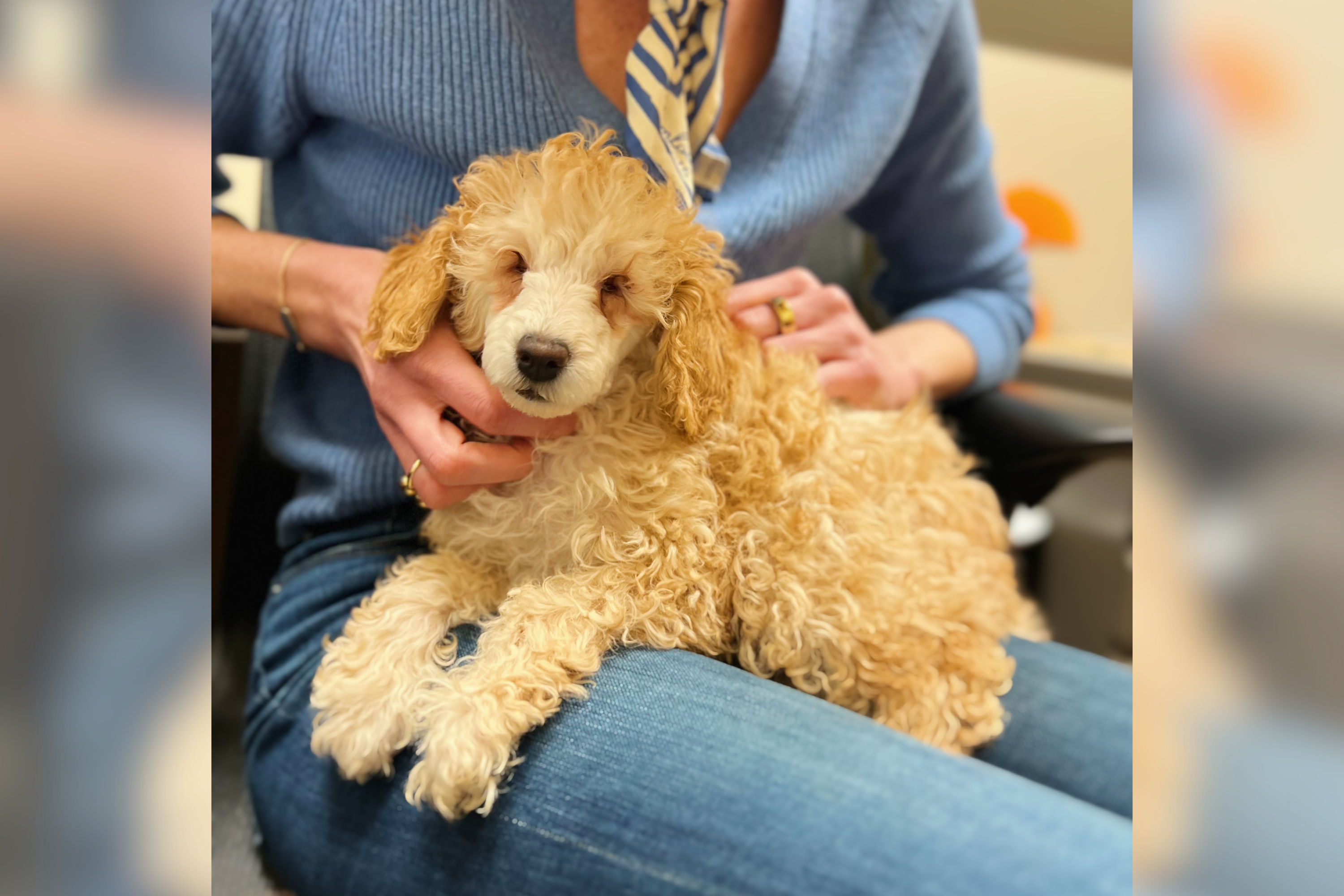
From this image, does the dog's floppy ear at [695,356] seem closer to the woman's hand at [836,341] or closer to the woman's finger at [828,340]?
the woman's hand at [836,341]

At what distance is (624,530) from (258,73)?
0.67 m

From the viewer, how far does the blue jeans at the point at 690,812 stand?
0.64 m

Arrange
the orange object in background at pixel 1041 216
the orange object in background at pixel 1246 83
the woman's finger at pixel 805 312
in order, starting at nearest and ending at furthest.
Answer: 1. the orange object in background at pixel 1246 83
2. the woman's finger at pixel 805 312
3. the orange object in background at pixel 1041 216

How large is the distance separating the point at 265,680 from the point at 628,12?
80 centimetres

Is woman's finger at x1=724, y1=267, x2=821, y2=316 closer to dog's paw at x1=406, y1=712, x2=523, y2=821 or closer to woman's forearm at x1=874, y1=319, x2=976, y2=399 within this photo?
woman's forearm at x1=874, y1=319, x2=976, y2=399

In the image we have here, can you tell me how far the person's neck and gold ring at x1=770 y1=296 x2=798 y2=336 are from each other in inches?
8.1

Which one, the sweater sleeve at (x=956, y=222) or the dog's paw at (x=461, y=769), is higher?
the sweater sleeve at (x=956, y=222)

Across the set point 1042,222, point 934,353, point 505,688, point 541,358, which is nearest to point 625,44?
point 541,358

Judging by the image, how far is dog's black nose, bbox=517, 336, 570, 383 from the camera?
0.69m

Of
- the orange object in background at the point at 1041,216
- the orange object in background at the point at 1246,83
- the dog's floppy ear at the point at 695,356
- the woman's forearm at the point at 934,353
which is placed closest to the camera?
the orange object in background at the point at 1246,83

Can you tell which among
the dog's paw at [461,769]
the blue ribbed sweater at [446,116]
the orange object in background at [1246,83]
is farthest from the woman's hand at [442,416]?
the orange object in background at [1246,83]

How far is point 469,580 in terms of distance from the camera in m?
0.86

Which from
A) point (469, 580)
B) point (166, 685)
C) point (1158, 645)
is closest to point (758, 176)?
point (469, 580)

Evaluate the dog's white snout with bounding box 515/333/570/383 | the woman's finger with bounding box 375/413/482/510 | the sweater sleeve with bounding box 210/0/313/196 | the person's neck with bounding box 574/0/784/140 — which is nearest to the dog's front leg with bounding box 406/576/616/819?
the woman's finger with bounding box 375/413/482/510
